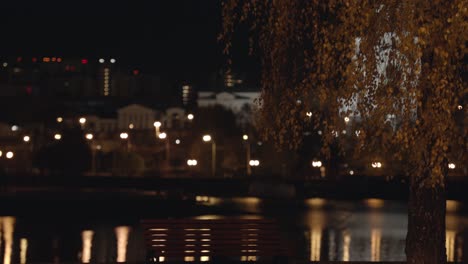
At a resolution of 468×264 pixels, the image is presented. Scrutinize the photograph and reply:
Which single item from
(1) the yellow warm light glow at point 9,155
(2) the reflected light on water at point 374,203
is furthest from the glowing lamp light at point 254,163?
(1) the yellow warm light glow at point 9,155

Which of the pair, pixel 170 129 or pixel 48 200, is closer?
pixel 48 200

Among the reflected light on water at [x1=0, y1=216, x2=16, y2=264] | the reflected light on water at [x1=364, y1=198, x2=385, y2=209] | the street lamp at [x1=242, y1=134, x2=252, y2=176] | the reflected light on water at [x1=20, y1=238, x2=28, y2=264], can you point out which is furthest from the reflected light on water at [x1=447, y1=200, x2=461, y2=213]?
the street lamp at [x1=242, y1=134, x2=252, y2=176]

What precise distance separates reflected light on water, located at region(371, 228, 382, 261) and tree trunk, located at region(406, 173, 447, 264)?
12.9m

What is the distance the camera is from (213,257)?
17.3 m

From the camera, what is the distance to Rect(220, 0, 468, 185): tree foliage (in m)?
12.3

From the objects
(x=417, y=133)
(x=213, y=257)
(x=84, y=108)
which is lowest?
(x=213, y=257)

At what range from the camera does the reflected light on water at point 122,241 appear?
90.1 ft

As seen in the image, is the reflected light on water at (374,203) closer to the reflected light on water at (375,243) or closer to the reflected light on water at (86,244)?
the reflected light on water at (375,243)

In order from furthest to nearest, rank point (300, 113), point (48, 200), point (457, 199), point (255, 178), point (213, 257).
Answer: point (255, 178) → point (457, 199) → point (48, 200) → point (213, 257) → point (300, 113)

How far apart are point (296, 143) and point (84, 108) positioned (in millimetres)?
178819

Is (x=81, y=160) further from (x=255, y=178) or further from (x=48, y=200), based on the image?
(x=48, y=200)

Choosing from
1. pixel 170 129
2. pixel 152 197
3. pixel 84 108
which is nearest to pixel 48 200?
pixel 152 197

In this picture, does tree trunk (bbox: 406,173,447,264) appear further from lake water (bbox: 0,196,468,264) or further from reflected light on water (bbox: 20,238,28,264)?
reflected light on water (bbox: 20,238,28,264)

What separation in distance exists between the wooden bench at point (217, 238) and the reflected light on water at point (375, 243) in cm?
1180
